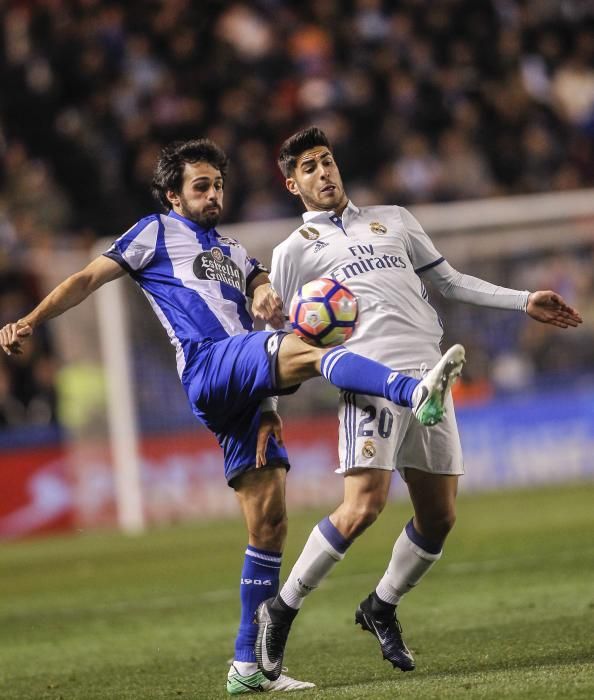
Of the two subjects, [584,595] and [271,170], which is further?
[271,170]

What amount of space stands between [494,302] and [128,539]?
28.6ft

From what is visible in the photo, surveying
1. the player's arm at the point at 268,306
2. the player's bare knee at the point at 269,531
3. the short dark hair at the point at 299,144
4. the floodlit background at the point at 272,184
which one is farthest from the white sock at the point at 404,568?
the floodlit background at the point at 272,184

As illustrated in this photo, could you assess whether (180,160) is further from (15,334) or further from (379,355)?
(379,355)

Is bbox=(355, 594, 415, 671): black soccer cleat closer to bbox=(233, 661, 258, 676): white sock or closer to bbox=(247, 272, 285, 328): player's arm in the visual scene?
bbox=(233, 661, 258, 676): white sock

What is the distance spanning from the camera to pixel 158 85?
17.9 metres

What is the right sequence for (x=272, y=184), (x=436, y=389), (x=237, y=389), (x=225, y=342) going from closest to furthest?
(x=436, y=389), (x=237, y=389), (x=225, y=342), (x=272, y=184)

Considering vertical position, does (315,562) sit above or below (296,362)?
below

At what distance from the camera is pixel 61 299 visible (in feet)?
19.5

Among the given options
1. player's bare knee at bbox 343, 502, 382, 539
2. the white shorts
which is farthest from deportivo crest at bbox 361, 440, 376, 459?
player's bare knee at bbox 343, 502, 382, 539

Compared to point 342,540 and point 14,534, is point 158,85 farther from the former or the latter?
point 342,540

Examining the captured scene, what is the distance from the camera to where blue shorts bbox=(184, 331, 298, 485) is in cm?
571

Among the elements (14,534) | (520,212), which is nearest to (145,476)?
(14,534)

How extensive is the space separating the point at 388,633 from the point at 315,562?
632 mm

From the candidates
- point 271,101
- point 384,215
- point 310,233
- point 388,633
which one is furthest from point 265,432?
point 271,101
